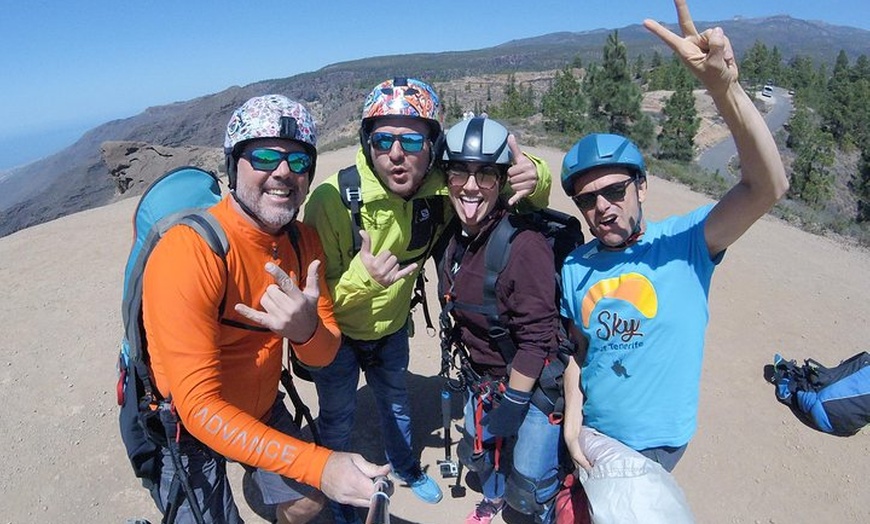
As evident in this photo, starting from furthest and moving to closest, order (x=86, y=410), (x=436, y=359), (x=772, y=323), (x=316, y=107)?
1. (x=316, y=107)
2. (x=772, y=323)
3. (x=436, y=359)
4. (x=86, y=410)

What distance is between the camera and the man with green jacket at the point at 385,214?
281cm

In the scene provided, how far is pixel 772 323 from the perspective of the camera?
21.2 ft

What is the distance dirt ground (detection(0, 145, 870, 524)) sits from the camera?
407cm

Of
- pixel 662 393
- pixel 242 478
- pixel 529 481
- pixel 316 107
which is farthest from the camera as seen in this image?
pixel 316 107

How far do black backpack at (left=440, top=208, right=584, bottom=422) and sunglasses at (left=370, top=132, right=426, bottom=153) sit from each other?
2.17 feet

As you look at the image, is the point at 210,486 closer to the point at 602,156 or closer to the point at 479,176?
the point at 479,176

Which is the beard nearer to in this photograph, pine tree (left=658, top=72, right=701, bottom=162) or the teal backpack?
the teal backpack

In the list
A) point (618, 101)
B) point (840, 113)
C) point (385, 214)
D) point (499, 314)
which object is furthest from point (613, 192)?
point (840, 113)

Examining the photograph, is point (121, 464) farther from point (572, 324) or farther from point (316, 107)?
point (316, 107)

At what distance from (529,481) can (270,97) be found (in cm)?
280

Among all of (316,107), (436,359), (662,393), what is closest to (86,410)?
(436,359)

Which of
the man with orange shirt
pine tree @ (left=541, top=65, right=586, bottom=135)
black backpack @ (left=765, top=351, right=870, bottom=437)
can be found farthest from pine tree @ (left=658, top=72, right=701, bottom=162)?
the man with orange shirt

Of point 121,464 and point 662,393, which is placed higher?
point 662,393

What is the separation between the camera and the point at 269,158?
90.9 inches
